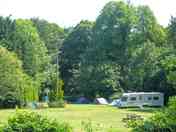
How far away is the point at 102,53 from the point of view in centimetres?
7006

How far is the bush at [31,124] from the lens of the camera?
348 inches

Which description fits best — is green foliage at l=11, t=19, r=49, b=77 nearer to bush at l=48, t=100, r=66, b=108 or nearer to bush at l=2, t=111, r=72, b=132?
bush at l=48, t=100, r=66, b=108

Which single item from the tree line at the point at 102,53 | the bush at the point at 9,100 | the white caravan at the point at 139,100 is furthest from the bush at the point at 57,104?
the white caravan at the point at 139,100

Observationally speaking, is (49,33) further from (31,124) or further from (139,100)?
(31,124)

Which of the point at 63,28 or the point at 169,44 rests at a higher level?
the point at 63,28

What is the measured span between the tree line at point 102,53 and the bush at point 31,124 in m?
48.2

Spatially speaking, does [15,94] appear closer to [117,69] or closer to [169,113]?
[117,69]

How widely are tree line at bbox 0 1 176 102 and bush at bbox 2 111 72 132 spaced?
1898 inches

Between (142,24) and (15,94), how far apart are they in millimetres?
25501

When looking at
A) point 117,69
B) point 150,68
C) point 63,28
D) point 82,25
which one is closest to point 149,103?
point 150,68

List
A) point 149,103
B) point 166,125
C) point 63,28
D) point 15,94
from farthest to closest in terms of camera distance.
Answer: point 63,28 < point 149,103 < point 15,94 < point 166,125

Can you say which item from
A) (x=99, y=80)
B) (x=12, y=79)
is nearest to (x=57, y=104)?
(x=12, y=79)

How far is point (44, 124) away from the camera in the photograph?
8.91 metres

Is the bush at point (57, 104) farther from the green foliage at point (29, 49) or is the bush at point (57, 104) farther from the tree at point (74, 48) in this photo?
the tree at point (74, 48)
